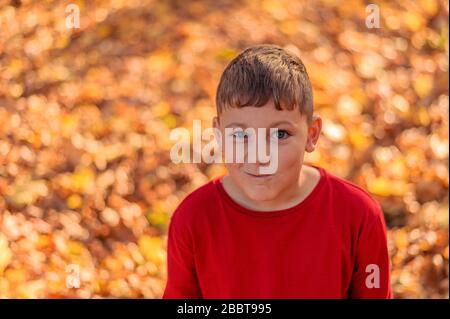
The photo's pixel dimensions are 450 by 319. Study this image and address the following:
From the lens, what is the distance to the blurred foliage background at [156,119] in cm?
426

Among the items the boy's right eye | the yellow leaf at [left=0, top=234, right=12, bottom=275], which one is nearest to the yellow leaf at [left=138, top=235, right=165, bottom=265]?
the yellow leaf at [left=0, top=234, right=12, bottom=275]

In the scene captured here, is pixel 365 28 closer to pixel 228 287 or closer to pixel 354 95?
pixel 354 95

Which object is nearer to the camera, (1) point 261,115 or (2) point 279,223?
(1) point 261,115

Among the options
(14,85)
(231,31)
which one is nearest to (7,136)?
(14,85)

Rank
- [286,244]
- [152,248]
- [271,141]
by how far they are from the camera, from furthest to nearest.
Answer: [152,248], [286,244], [271,141]

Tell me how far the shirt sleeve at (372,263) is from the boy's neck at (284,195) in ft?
0.63

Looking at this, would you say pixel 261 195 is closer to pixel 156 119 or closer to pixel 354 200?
pixel 354 200

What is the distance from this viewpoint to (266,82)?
7.20 feet

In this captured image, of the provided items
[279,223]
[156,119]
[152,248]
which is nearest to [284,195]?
[279,223]

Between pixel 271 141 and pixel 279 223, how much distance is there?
256 mm

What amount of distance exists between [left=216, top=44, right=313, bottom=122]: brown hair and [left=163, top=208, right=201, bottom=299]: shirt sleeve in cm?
36

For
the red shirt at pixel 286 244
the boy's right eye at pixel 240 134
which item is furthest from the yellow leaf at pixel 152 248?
the boy's right eye at pixel 240 134

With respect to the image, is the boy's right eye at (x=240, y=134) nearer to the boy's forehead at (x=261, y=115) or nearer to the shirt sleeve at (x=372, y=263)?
the boy's forehead at (x=261, y=115)

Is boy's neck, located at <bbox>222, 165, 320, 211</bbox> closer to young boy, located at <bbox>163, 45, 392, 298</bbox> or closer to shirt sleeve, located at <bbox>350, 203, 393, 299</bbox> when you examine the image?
young boy, located at <bbox>163, 45, 392, 298</bbox>
